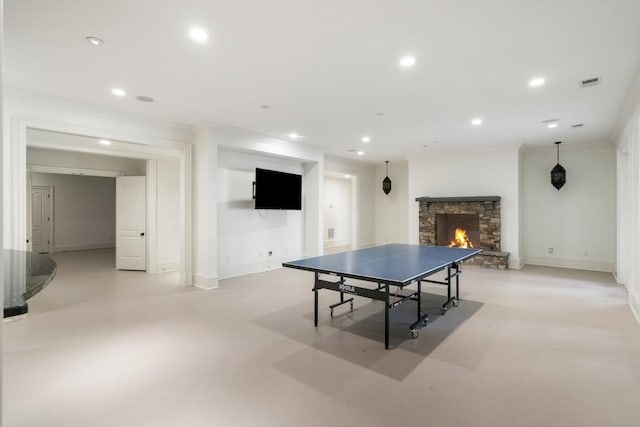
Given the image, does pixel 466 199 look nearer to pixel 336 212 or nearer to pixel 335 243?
pixel 336 212

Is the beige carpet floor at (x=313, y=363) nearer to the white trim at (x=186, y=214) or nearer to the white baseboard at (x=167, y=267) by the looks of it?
the white trim at (x=186, y=214)

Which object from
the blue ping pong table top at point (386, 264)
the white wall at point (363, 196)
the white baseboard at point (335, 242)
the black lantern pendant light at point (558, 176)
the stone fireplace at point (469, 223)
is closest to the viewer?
the blue ping pong table top at point (386, 264)

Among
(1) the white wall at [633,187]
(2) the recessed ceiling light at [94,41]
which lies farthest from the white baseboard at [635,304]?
(2) the recessed ceiling light at [94,41]

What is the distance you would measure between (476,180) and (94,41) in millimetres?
7396

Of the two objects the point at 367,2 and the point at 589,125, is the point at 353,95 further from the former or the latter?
the point at 589,125

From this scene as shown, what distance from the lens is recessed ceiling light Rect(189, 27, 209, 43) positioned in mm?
2689

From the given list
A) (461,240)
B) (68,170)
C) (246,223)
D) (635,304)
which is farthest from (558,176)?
(68,170)

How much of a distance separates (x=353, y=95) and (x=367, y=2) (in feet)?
5.86

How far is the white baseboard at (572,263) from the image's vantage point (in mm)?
6805

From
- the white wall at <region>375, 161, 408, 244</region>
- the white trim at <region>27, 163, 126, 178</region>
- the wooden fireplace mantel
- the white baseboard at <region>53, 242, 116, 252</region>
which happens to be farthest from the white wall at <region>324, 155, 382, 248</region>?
the white baseboard at <region>53, 242, 116, 252</region>

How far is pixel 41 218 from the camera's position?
9.42m

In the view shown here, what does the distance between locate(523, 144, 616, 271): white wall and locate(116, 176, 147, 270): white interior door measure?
27.4 ft

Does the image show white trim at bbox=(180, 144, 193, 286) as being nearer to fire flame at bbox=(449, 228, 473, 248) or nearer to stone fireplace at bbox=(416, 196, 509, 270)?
stone fireplace at bbox=(416, 196, 509, 270)

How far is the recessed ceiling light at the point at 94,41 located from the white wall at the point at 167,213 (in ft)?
13.1
